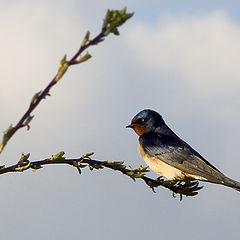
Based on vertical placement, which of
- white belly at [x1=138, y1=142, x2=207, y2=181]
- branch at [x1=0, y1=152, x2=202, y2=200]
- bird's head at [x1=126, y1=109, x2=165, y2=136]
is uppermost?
bird's head at [x1=126, y1=109, x2=165, y2=136]

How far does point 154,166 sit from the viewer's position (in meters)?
11.5

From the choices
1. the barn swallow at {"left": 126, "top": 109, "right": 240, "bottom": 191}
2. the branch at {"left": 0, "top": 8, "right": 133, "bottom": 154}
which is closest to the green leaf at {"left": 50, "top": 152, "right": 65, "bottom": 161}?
the branch at {"left": 0, "top": 8, "right": 133, "bottom": 154}

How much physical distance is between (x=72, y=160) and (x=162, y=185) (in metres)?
1.12

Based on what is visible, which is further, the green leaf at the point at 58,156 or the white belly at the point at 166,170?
the white belly at the point at 166,170

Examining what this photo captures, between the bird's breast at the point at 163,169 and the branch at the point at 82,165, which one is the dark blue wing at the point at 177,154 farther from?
the branch at the point at 82,165

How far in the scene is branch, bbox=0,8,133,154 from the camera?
2.41 metres

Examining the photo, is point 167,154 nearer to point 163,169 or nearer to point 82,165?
point 163,169

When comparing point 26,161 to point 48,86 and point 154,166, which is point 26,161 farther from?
point 154,166

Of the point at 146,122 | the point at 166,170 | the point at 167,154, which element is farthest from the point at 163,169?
the point at 146,122

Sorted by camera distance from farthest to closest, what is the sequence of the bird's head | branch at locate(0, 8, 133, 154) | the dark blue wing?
1. the bird's head
2. the dark blue wing
3. branch at locate(0, 8, 133, 154)

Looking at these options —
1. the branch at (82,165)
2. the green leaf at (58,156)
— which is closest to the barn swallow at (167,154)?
the branch at (82,165)

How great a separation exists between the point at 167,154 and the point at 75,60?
896 cm

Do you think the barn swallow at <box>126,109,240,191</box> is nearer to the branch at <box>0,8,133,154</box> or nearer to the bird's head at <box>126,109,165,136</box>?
the bird's head at <box>126,109,165,136</box>

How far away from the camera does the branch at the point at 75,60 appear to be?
2406 mm
